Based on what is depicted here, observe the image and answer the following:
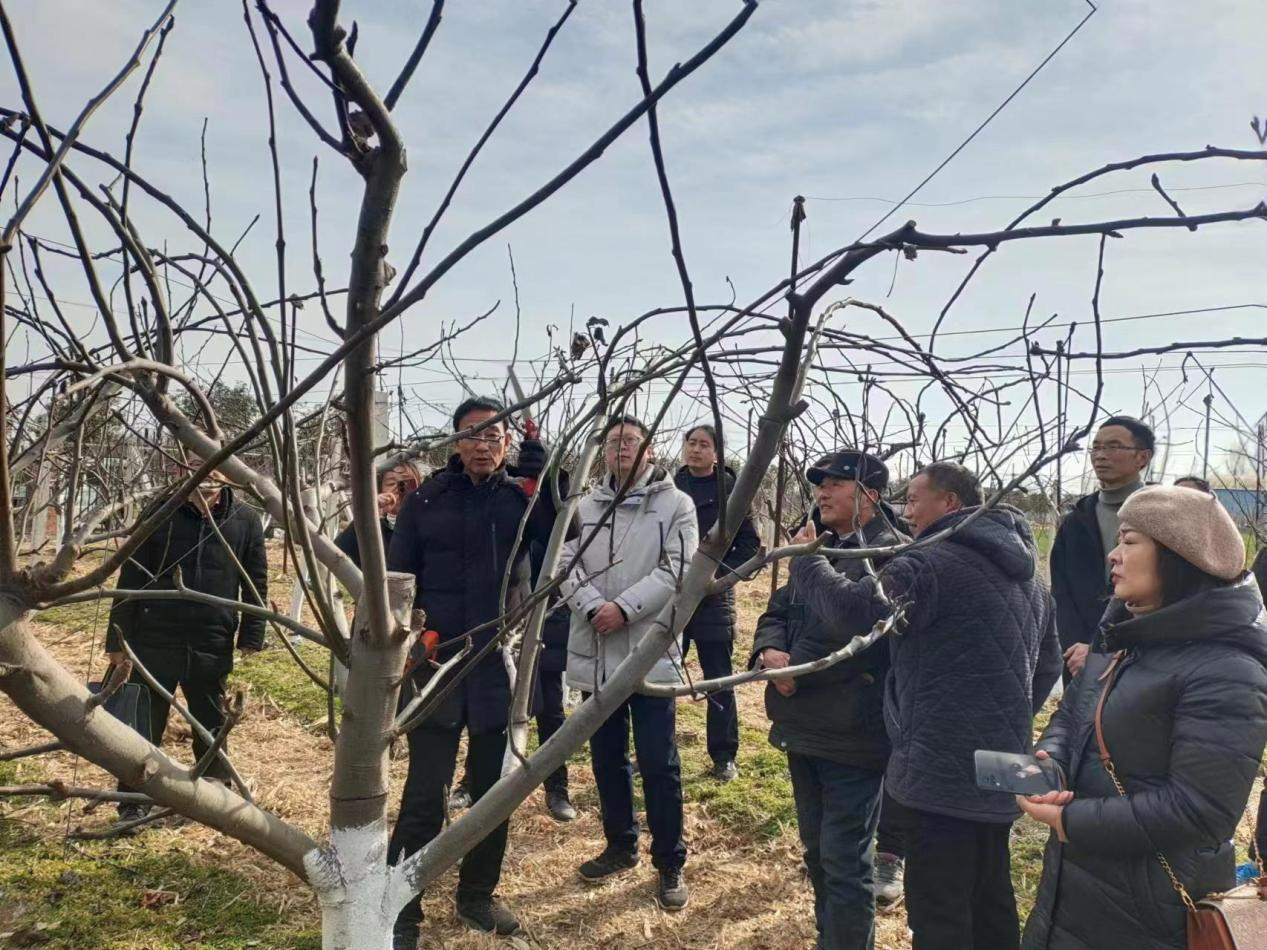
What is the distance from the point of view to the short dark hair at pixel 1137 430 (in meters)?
3.75

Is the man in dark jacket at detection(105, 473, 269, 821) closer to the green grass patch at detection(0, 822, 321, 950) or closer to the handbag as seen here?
the green grass patch at detection(0, 822, 321, 950)

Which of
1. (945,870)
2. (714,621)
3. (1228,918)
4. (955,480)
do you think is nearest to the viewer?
(1228,918)

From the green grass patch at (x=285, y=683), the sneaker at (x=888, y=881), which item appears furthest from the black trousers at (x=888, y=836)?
the green grass patch at (x=285, y=683)

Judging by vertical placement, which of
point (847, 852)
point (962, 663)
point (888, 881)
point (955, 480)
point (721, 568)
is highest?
point (955, 480)

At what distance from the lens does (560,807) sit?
4211mm

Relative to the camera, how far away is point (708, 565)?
4.16ft

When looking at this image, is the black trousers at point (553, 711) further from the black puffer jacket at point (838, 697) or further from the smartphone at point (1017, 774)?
the smartphone at point (1017, 774)

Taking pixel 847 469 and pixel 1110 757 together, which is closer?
pixel 1110 757

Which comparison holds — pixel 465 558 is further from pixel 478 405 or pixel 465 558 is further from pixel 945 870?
pixel 945 870

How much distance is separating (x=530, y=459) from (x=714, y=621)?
141 centimetres

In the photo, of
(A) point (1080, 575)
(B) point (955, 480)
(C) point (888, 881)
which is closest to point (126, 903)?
(C) point (888, 881)

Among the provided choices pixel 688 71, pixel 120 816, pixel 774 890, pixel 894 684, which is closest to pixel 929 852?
pixel 894 684

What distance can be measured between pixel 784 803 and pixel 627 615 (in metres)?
1.68

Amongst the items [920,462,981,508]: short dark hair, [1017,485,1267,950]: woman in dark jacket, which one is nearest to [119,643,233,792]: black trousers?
[920,462,981,508]: short dark hair
